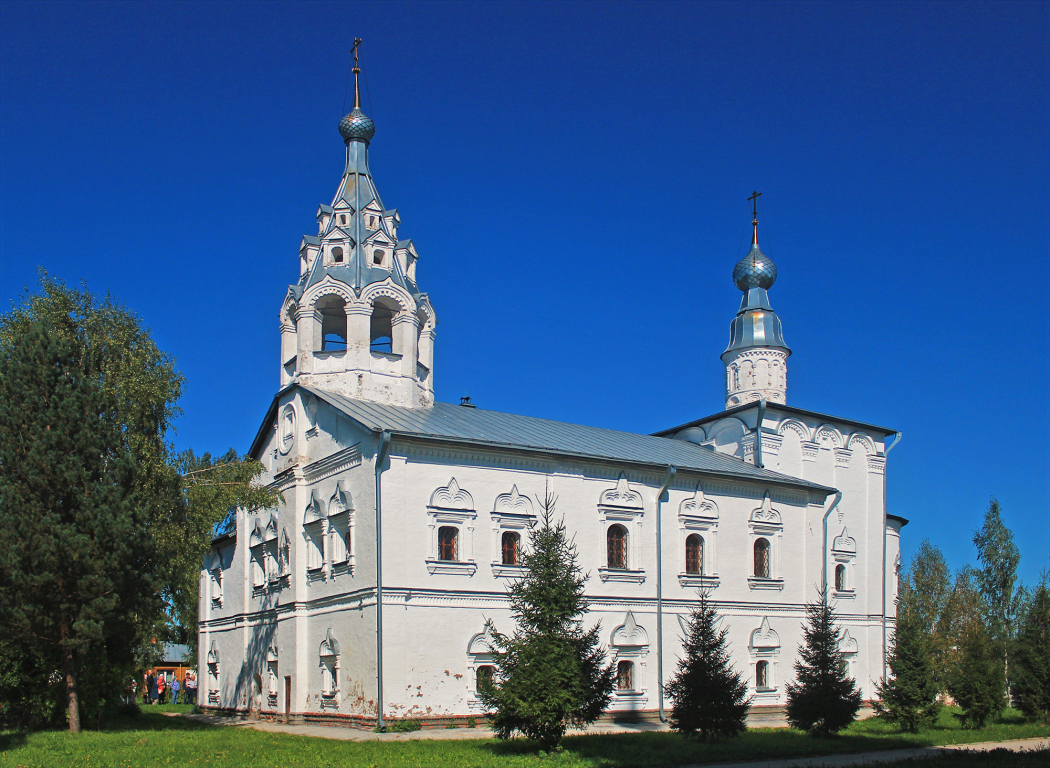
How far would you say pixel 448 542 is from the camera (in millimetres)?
21375

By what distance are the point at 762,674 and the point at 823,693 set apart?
7.47 metres

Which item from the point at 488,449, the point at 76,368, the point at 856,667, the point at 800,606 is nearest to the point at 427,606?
the point at 488,449

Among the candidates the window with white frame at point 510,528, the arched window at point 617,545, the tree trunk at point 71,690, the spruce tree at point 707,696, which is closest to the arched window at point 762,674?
the arched window at point 617,545

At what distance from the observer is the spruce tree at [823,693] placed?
18.4 meters

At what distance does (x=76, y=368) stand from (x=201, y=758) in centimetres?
885

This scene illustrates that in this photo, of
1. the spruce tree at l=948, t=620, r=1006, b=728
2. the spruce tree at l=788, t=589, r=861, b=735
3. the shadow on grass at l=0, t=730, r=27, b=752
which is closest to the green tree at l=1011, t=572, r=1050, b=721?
the spruce tree at l=948, t=620, r=1006, b=728

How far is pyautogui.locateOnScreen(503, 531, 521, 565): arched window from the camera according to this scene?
22109 mm

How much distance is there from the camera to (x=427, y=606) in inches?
806

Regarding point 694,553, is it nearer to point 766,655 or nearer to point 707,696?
point 766,655

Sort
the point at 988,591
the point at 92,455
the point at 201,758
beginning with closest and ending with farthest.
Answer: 1. the point at 201,758
2. the point at 92,455
3. the point at 988,591

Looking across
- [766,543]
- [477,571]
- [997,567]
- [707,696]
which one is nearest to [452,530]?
[477,571]

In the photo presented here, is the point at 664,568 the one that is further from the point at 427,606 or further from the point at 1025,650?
the point at 1025,650

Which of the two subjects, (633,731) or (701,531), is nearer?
(633,731)

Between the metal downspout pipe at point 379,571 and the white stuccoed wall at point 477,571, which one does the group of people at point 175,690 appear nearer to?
the white stuccoed wall at point 477,571
